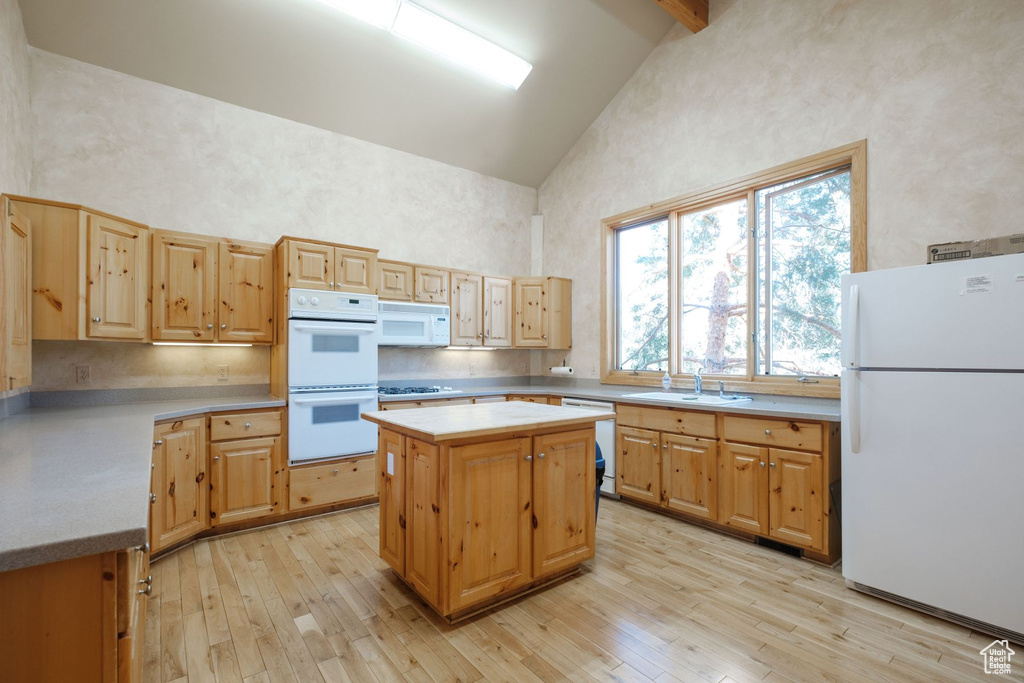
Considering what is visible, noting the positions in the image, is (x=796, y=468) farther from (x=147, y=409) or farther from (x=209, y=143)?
(x=209, y=143)

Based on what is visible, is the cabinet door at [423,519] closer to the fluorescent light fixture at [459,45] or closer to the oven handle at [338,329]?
the oven handle at [338,329]

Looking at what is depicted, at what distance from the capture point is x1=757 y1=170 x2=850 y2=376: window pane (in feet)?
10.8

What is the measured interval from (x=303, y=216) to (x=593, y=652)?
156 inches

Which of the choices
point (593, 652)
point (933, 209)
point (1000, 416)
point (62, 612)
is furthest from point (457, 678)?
point (933, 209)

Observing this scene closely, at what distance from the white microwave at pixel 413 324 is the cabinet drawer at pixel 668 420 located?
186cm

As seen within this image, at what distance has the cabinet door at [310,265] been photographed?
3543mm

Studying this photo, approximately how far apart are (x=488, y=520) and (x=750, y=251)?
3006 mm

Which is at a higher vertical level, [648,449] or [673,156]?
[673,156]

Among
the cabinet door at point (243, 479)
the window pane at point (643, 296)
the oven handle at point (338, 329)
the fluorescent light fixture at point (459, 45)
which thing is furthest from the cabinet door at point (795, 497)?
the fluorescent light fixture at point (459, 45)

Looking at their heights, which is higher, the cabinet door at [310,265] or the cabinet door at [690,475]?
the cabinet door at [310,265]

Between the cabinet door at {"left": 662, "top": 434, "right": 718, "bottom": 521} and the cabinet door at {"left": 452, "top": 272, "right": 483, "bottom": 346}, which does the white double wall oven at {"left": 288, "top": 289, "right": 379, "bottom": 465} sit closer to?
the cabinet door at {"left": 452, "top": 272, "right": 483, "bottom": 346}

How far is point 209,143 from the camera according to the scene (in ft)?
12.1

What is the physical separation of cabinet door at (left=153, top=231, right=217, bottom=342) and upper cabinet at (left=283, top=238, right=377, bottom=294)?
1.80ft

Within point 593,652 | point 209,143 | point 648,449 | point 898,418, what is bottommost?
point 593,652
